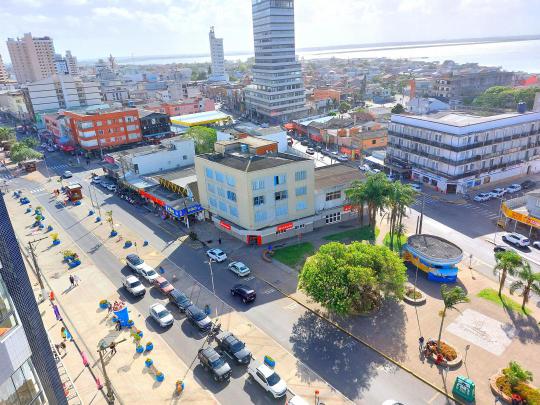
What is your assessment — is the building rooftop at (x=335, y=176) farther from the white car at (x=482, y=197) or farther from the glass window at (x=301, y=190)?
the white car at (x=482, y=197)

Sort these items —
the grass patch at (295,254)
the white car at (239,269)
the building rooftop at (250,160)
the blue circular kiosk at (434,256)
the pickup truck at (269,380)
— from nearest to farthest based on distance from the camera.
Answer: the pickup truck at (269,380), the blue circular kiosk at (434,256), the white car at (239,269), the grass patch at (295,254), the building rooftop at (250,160)

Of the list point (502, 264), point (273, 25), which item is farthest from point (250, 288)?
point (273, 25)

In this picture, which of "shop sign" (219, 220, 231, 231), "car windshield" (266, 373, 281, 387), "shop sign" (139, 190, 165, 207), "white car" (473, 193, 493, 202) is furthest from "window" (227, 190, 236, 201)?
"white car" (473, 193, 493, 202)

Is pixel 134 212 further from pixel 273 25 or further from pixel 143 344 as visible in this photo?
pixel 273 25

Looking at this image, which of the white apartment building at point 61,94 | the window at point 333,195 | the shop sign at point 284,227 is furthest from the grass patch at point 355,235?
the white apartment building at point 61,94

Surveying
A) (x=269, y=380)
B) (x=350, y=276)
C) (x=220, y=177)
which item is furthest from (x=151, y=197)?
(x=269, y=380)

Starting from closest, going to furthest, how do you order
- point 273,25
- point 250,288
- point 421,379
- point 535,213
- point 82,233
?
point 421,379, point 250,288, point 535,213, point 82,233, point 273,25
